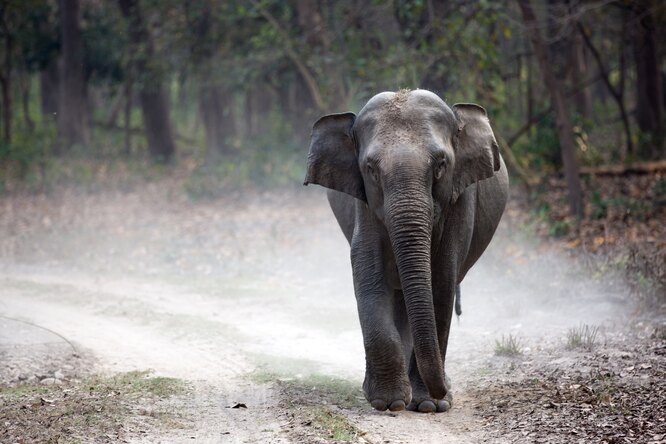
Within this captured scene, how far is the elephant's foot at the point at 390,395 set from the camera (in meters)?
6.82

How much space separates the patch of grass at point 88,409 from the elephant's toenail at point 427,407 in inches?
68.6

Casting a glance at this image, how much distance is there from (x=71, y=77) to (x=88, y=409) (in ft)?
70.4

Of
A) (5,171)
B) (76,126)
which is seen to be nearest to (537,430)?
(5,171)

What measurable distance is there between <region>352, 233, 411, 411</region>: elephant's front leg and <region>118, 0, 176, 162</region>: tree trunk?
18128 mm

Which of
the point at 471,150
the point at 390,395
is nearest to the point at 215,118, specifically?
the point at 471,150

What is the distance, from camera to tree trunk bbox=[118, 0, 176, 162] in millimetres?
24578

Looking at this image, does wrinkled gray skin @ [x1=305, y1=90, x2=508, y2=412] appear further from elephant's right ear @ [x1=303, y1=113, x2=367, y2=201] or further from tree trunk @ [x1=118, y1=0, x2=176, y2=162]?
tree trunk @ [x1=118, y1=0, x2=176, y2=162]

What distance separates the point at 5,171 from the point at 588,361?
1820 centimetres

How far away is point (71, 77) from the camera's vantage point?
26.7m

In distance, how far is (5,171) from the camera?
2283cm

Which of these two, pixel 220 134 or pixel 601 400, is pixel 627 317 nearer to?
pixel 601 400

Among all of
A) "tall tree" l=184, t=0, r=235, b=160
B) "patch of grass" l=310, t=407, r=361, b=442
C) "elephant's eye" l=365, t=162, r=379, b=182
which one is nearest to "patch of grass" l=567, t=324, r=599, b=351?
"patch of grass" l=310, t=407, r=361, b=442

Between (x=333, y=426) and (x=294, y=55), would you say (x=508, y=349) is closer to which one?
(x=333, y=426)

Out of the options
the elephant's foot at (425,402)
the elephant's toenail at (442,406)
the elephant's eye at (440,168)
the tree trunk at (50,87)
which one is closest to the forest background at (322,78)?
the tree trunk at (50,87)
